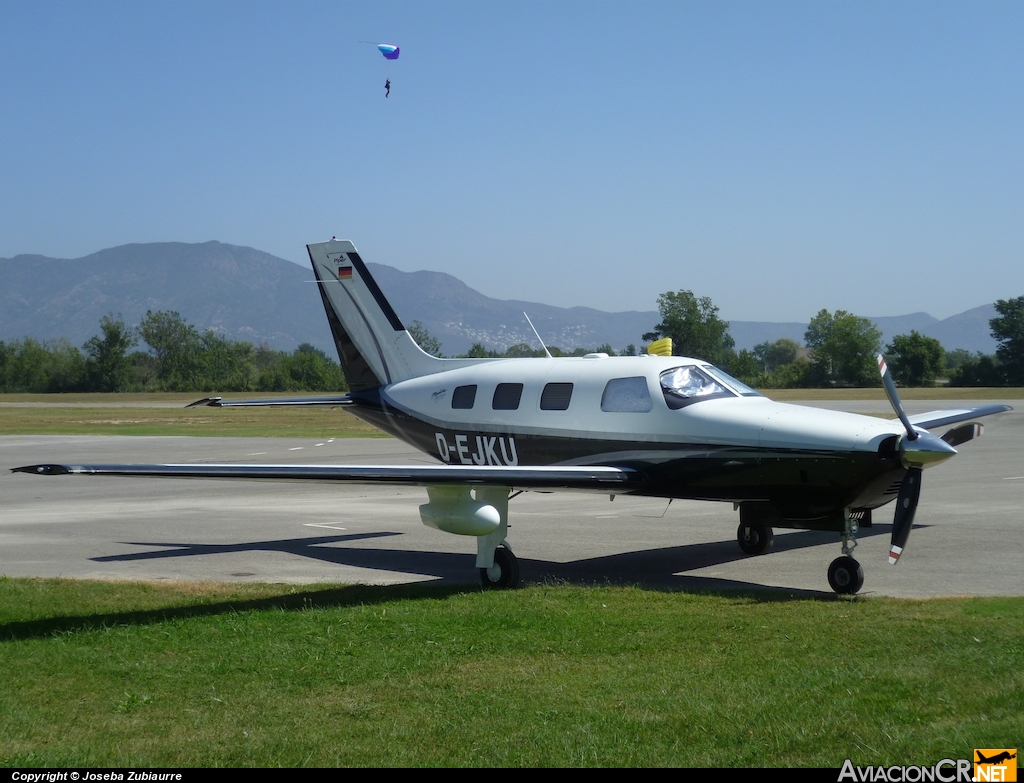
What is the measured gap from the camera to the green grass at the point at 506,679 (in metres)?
5.72

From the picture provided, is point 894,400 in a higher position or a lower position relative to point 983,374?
lower

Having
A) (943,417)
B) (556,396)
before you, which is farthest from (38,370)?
(943,417)

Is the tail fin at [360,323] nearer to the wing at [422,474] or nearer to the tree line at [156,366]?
the wing at [422,474]

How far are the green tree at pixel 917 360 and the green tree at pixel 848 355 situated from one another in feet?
10.9

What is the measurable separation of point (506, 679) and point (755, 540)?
7.70 m

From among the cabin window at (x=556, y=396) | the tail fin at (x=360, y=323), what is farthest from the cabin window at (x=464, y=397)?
the tail fin at (x=360, y=323)

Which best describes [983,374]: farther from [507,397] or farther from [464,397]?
[507,397]

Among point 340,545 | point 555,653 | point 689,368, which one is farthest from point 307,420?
point 555,653

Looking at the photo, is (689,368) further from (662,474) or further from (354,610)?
Result: (354,610)

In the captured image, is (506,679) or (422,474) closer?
(506,679)

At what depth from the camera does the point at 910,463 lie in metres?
10.4

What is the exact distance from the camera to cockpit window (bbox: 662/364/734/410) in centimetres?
1255

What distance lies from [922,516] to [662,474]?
23.3ft

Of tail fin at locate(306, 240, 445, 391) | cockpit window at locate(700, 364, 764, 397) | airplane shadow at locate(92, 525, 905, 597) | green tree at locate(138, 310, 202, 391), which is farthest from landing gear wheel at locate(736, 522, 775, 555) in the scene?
green tree at locate(138, 310, 202, 391)
